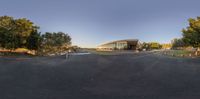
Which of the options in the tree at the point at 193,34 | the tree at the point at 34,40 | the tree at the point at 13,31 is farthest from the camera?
the tree at the point at 34,40

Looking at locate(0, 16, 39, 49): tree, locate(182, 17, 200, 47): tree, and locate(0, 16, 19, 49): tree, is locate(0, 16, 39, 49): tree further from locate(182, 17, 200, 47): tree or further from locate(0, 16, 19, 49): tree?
locate(182, 17, 200, 47): tree

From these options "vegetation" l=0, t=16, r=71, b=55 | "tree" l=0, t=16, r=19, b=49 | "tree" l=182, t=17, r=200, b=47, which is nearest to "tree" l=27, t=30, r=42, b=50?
"vegetation" l=0, t=16, r=71, b=55

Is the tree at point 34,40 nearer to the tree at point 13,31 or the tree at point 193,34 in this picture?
the tree at point 13,31

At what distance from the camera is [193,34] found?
35688 millimetres

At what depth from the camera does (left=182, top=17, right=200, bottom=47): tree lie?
32753 mm

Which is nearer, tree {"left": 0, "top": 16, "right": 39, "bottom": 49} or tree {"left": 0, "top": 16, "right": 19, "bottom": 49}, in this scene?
tree {"left": 0, "top": 16, "right": 19, "bottom": 49}

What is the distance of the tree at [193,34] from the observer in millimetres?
32753

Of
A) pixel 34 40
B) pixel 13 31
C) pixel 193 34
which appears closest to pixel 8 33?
pixel 13 31

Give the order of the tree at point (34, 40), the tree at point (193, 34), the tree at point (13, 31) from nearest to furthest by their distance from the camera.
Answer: the tree at point (193, 34)
the tree at point (13, 31)
the tree at point (34, 40)

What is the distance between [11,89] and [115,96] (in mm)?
2474

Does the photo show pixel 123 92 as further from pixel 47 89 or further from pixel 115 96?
pixel 47 89

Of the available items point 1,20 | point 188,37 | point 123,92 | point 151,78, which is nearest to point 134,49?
point 188,37

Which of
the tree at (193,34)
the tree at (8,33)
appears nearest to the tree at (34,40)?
the tree at (8,33)

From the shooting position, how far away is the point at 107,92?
6023mm
